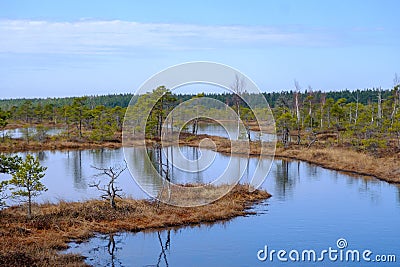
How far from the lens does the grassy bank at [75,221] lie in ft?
42.7

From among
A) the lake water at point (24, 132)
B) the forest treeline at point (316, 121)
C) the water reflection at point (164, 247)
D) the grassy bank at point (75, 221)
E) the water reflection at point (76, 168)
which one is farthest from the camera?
the lake water at point (24, 132)

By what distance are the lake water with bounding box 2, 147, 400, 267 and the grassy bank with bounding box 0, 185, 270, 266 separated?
0.55m

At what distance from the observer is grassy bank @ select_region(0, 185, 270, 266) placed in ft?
42.7

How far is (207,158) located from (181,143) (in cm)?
975

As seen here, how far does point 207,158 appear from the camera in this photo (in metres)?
37.7

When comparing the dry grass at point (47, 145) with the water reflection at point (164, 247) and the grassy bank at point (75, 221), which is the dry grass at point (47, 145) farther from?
the water reflection at point (164, 247)

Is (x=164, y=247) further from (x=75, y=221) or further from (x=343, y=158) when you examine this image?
(x=343, y=158)

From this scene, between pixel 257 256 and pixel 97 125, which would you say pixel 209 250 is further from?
pixel 97 125

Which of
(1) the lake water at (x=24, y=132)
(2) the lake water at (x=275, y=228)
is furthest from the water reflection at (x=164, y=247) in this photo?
(1) the lake water at (x=24, y=132)

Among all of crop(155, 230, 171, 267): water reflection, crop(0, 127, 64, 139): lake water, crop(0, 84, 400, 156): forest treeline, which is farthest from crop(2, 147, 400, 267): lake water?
crop(0, 127, 64, 139): lake water

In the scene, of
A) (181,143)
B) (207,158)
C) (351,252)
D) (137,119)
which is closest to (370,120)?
(207,158)

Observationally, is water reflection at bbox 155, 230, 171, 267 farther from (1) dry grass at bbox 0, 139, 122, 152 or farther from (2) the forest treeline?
(1) dry grass at bbox 0, 139, 122, 152

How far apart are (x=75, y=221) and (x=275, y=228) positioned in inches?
272

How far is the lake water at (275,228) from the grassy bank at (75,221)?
1.81 ft
